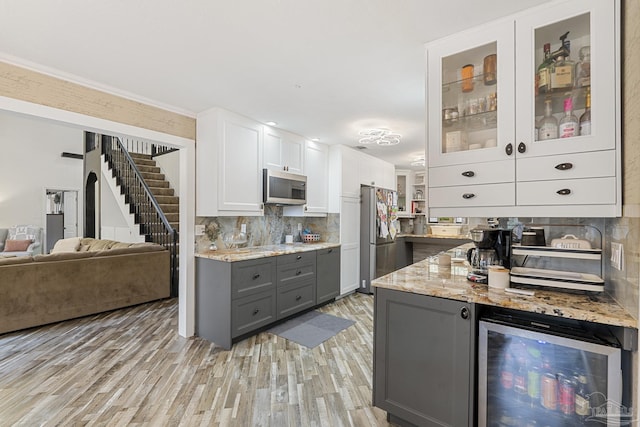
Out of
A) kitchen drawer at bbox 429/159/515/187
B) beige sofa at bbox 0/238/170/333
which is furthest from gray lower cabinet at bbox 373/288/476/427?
beige sofa at bbox 0/238/170/333

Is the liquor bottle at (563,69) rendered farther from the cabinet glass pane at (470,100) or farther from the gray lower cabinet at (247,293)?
the gray lower cabinet at (247,293)

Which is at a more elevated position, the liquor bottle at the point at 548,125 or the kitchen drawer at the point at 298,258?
the liquor bottle at the point at 548,125

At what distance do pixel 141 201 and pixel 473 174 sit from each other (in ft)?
19.8

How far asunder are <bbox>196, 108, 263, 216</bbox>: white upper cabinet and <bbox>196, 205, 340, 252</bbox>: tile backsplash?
34cm

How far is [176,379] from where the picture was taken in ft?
7.79

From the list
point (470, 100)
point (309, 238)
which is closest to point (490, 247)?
point (470, 100)

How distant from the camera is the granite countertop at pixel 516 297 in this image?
1.24m

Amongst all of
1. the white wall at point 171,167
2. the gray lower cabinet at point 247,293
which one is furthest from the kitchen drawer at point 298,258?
the white wall at point 171,167

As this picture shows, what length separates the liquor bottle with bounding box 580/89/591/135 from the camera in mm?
1413

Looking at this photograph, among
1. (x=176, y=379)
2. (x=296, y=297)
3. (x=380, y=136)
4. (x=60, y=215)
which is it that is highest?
(x=380, y=136)

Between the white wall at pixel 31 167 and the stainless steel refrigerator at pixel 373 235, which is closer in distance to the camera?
the stainless steel refrigerator at pixel 373 235

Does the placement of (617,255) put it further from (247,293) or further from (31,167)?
(31,167)

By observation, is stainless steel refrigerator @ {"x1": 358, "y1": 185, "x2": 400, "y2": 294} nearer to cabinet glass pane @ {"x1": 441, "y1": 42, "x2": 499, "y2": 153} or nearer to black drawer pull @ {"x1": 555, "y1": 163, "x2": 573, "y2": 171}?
cabinet glass pane @ {"x1": 441, "y1": 42, "x2": 499, "y2": 153}

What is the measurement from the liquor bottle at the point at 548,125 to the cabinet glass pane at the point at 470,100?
0.22 m
